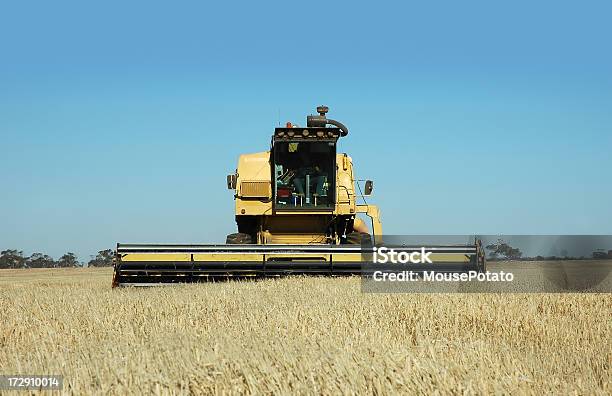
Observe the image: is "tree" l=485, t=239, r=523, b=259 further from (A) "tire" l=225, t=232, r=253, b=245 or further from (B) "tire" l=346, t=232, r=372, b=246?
(A) "tire" l=225, t=232, r=253, b=245

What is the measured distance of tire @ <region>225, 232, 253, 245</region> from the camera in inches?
568

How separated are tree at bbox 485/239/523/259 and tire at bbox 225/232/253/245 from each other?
427 cm

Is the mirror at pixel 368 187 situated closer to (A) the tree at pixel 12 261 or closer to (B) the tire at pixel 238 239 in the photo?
(B) the tire at pixel 238 239

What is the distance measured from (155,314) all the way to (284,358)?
3.43 meters

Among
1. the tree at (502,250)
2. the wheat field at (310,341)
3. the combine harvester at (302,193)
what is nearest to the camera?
the wheat field at (310,341)

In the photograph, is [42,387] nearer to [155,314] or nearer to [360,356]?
[360,356]

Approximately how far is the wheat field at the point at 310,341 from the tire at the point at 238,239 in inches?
159

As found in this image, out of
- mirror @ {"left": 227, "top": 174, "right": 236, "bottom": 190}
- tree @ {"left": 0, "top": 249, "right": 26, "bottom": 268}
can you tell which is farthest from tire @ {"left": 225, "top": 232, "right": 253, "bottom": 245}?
tree @ {"left": 0, "top": 249, "right": 26, "bottom": 268}

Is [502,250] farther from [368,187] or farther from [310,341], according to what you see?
[310,341]

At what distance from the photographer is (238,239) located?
1449 centimetres

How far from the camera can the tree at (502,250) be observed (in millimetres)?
13234

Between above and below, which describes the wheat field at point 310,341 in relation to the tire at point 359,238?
below

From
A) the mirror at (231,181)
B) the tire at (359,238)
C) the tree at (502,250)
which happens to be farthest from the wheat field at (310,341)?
the mirror at (231,181)

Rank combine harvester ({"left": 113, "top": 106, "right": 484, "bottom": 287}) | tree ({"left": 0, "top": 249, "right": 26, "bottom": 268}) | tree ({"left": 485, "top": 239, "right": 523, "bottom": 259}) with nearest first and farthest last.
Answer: tree ({"left": 485, "top": 239, "right": 523, "bottom": 259}) → combine harvester ({"left": 113, "top": 106, "right": 484, "bottom": 287}) → tree ({"left": 0, "top": 249, "right": 26, "bottom": 268})
